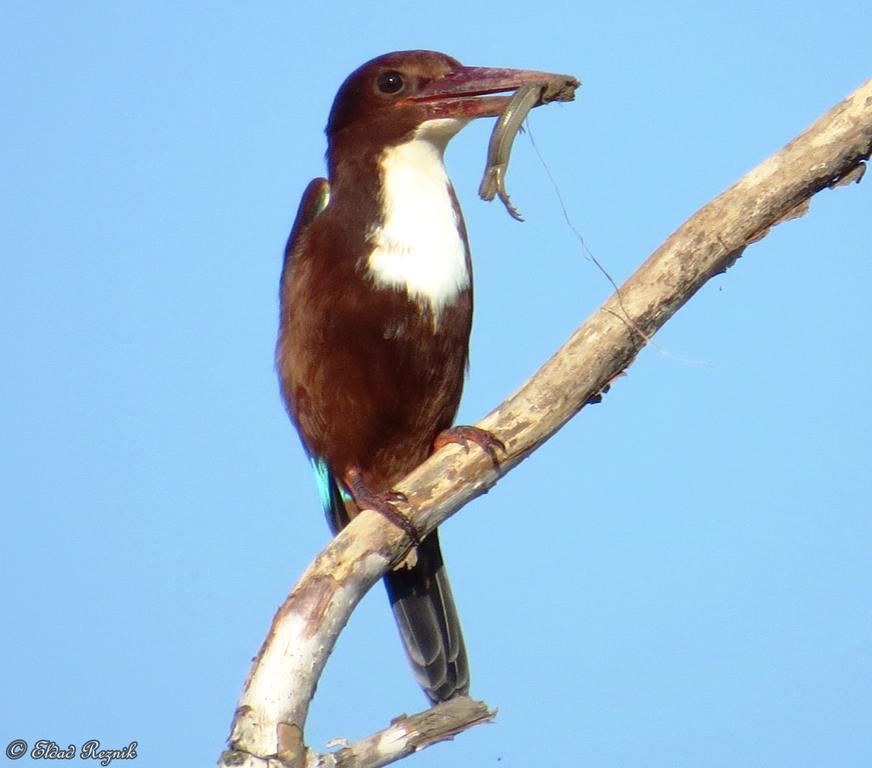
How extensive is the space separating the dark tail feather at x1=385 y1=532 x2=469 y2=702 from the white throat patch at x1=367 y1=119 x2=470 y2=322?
1.02 meters

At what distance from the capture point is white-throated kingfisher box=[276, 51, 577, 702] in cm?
453

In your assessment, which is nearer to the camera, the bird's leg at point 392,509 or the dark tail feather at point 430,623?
the bird's leg at point 392,509

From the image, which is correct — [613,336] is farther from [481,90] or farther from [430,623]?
[430,623]

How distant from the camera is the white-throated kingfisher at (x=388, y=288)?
178 inches

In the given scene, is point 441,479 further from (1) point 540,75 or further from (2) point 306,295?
(1) point 540,75

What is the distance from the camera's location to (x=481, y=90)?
14.8 feet

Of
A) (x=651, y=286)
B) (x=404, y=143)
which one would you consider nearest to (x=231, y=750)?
(x=651, y=286)

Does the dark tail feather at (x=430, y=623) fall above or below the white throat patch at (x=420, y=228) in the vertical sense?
below

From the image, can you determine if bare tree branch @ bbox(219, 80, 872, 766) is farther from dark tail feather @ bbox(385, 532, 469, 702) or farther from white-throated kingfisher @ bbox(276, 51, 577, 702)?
dark tail feather @ bbox(385, 532, 469, 702)

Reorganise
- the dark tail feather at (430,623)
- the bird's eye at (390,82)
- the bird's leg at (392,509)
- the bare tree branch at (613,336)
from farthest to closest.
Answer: the dark tail feather at (430,623)
the bird's eye at (390,82)
the bird's leg at (392,509)
the bare tree branch at (613,336)

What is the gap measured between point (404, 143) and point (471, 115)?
10.3 inches

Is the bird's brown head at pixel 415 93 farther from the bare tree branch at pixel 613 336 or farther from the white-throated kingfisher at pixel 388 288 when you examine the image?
the bare tree branch at pixel 613 336

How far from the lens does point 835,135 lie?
159 inches

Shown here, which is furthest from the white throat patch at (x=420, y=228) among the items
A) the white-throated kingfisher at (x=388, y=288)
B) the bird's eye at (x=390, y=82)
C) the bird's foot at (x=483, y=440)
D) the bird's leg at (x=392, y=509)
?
the bird's leg at (x=392, y=509)
